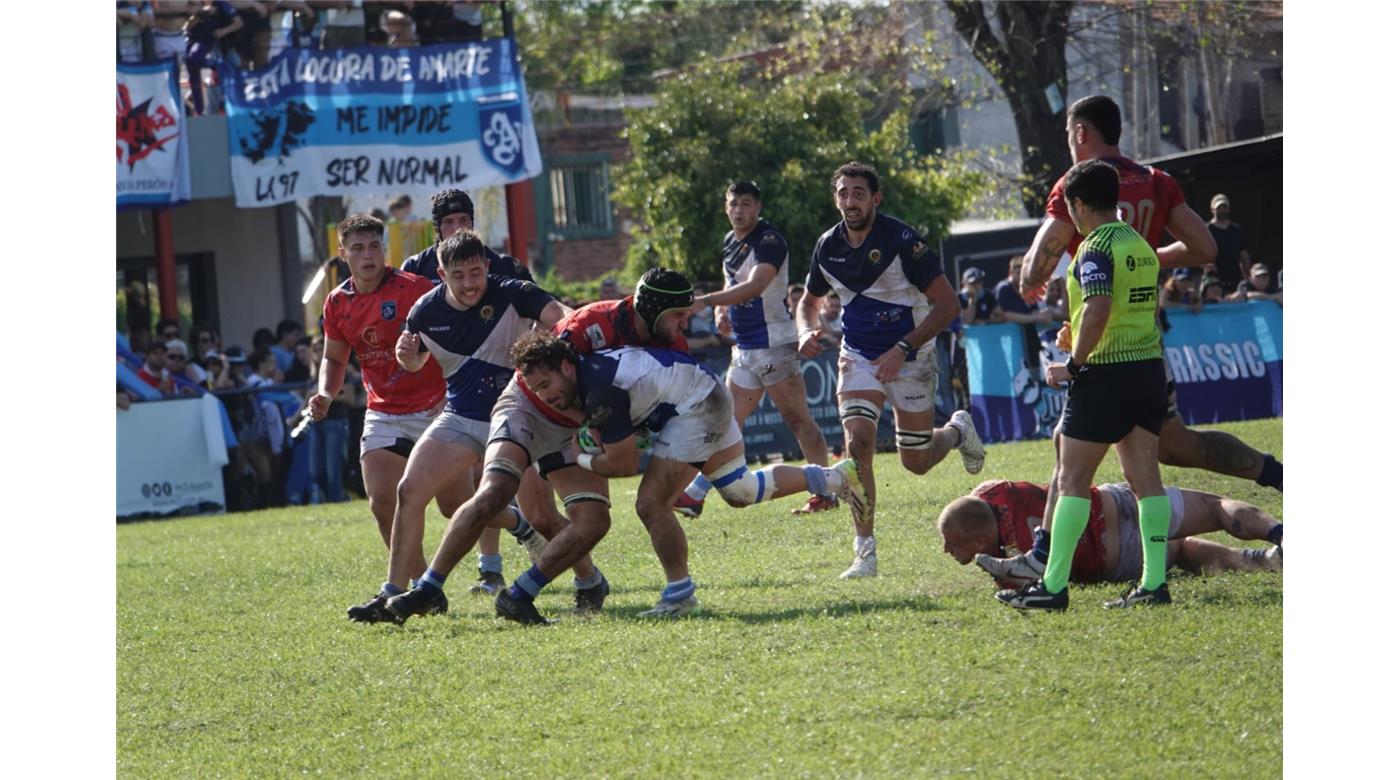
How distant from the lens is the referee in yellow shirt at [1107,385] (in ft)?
23.6

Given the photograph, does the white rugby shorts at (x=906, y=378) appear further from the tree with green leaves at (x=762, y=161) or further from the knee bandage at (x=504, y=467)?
the tree with green leaves at (x=762, y=161)

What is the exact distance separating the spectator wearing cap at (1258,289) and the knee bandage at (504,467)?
13.3 m

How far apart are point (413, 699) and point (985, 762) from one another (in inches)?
93.8

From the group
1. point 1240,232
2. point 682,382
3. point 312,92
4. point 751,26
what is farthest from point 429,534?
point 751,26

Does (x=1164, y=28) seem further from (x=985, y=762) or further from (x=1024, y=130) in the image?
(x=985, y=762)

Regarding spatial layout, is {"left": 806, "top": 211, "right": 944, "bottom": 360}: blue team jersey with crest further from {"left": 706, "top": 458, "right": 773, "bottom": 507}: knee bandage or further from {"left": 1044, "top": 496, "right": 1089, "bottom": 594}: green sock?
{"left": 1044, "top": 496, "right": 1089, "bottom": 594}: green sock

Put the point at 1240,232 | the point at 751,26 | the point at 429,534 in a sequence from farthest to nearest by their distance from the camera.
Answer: the point at 751,26
the point at 1240,232
the point at 429,534

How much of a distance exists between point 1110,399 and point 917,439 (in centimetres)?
275

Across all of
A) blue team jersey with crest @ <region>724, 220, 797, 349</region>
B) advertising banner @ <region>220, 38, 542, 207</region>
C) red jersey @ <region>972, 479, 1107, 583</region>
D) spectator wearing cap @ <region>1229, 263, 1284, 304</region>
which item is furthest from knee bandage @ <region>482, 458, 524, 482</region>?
advertising banner @ <region>220, 38, 542, 207</region>

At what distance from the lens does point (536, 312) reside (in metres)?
8.82

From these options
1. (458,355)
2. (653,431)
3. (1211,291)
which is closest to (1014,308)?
(1211,291)

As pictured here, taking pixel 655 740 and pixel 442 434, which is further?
pixel 442 434

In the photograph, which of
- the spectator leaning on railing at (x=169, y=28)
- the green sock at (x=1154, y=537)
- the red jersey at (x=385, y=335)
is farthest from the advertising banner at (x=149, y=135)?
the green sock at (x=1154, y=537)

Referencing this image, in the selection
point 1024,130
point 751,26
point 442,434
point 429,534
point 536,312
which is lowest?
point 429,534
